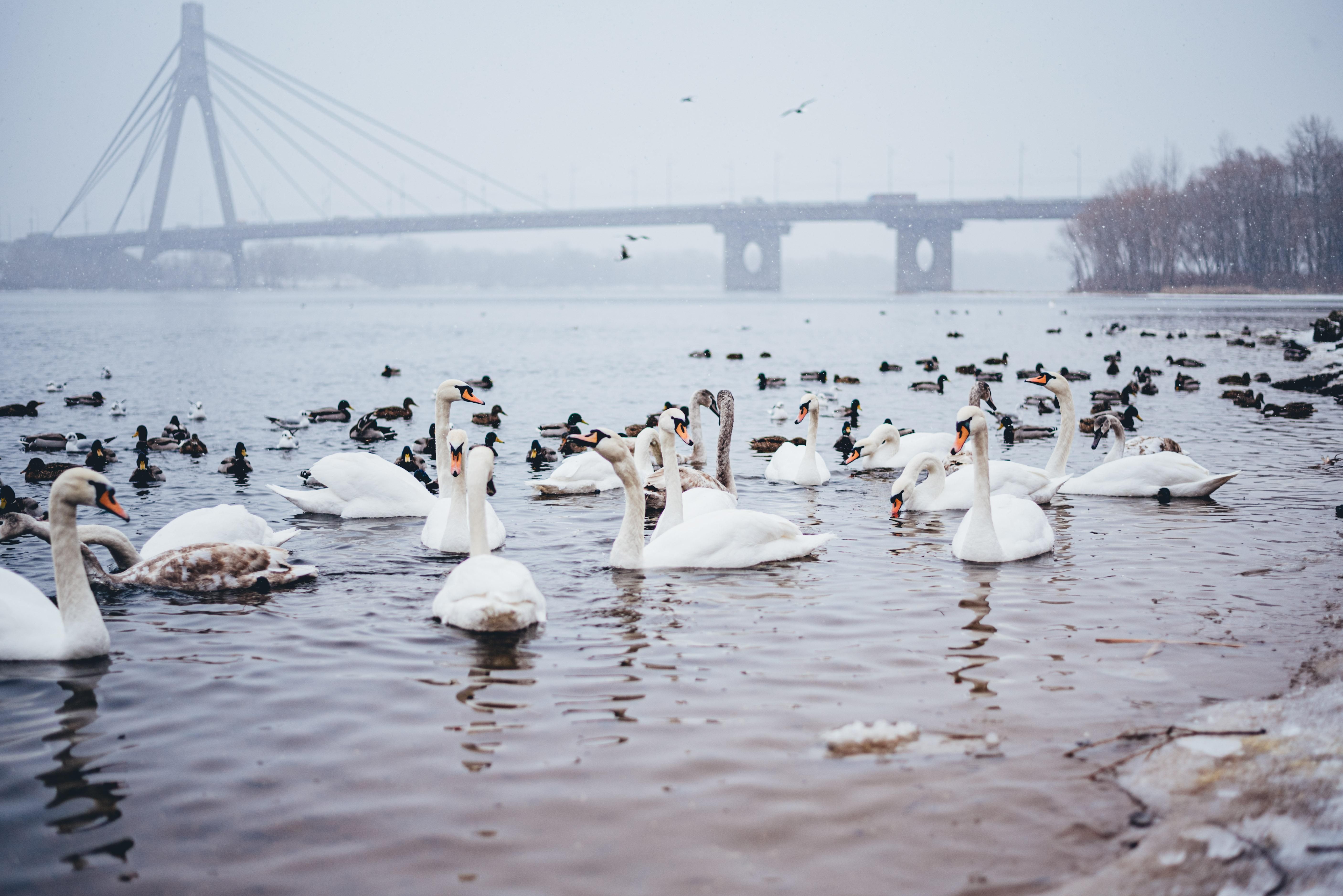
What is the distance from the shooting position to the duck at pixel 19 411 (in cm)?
1920

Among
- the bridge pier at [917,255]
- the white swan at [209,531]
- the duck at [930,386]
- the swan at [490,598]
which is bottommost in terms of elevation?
the swan at [490,598]

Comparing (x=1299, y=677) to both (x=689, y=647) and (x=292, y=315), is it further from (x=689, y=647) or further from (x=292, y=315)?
(x=292, y=315)

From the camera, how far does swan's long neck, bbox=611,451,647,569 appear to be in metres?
7.71

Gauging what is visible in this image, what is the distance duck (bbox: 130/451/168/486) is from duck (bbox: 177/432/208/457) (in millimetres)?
1692

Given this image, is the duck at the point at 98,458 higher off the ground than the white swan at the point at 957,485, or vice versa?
the duck at the point at 98,458

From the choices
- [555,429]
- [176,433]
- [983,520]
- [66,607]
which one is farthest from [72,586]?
[555,429]

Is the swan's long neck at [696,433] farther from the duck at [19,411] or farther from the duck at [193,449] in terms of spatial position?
→ the duck at [19,411]

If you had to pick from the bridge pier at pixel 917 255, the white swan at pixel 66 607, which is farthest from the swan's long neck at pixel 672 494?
the bridge pier at pixel 917 255

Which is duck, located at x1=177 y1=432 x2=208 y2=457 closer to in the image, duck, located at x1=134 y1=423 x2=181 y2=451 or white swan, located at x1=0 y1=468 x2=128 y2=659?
duck, located at x1=134 y1=423 x2=181 y2=451

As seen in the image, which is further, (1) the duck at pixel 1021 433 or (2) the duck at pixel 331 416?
(2) the duck at pixel 331 416

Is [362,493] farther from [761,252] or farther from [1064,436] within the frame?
[761,252]

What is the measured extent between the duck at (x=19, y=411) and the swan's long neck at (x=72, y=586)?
1533cm

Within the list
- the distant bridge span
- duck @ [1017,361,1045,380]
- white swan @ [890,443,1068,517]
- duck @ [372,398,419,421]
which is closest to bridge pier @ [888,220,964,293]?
A: the distant bridge span

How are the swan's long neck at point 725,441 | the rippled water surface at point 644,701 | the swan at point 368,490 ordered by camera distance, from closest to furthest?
the rippled water surface at point 644,701 → the swan at point 368,490 → the swan's long neck at point 725,441
